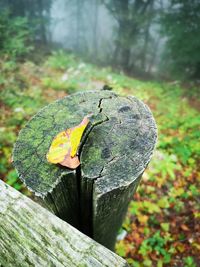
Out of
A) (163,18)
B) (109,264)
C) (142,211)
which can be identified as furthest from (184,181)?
(163,18)

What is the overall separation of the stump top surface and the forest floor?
8.11 feet

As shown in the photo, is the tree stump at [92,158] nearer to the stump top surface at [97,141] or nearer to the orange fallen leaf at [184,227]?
the stump top surface at [97,141]

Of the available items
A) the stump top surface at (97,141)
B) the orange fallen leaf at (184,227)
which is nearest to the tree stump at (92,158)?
the stump top surface at (97,141)

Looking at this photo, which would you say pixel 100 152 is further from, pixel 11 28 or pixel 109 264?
pixel 11 28

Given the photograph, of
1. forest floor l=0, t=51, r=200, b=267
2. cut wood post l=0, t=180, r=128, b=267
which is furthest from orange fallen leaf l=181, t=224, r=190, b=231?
cut wood post l=0, t=180, r=128, b=267

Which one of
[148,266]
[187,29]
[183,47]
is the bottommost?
[148,266]

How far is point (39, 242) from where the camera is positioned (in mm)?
1134

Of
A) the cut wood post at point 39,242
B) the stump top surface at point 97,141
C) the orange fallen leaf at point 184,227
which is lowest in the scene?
the orange fallen leaf at point 184,227

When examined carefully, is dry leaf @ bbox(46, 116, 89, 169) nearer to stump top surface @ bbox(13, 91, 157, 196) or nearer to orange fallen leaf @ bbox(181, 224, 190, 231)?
stump top surface @ bbox(13, 91, 157, 196)

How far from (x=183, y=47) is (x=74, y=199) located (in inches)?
373

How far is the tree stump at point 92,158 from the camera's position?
1488 millimetres

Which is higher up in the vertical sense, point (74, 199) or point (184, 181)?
point (74, 199)

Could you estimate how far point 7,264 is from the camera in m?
1.22

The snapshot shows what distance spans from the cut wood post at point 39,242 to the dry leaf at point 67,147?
1.06 ft
